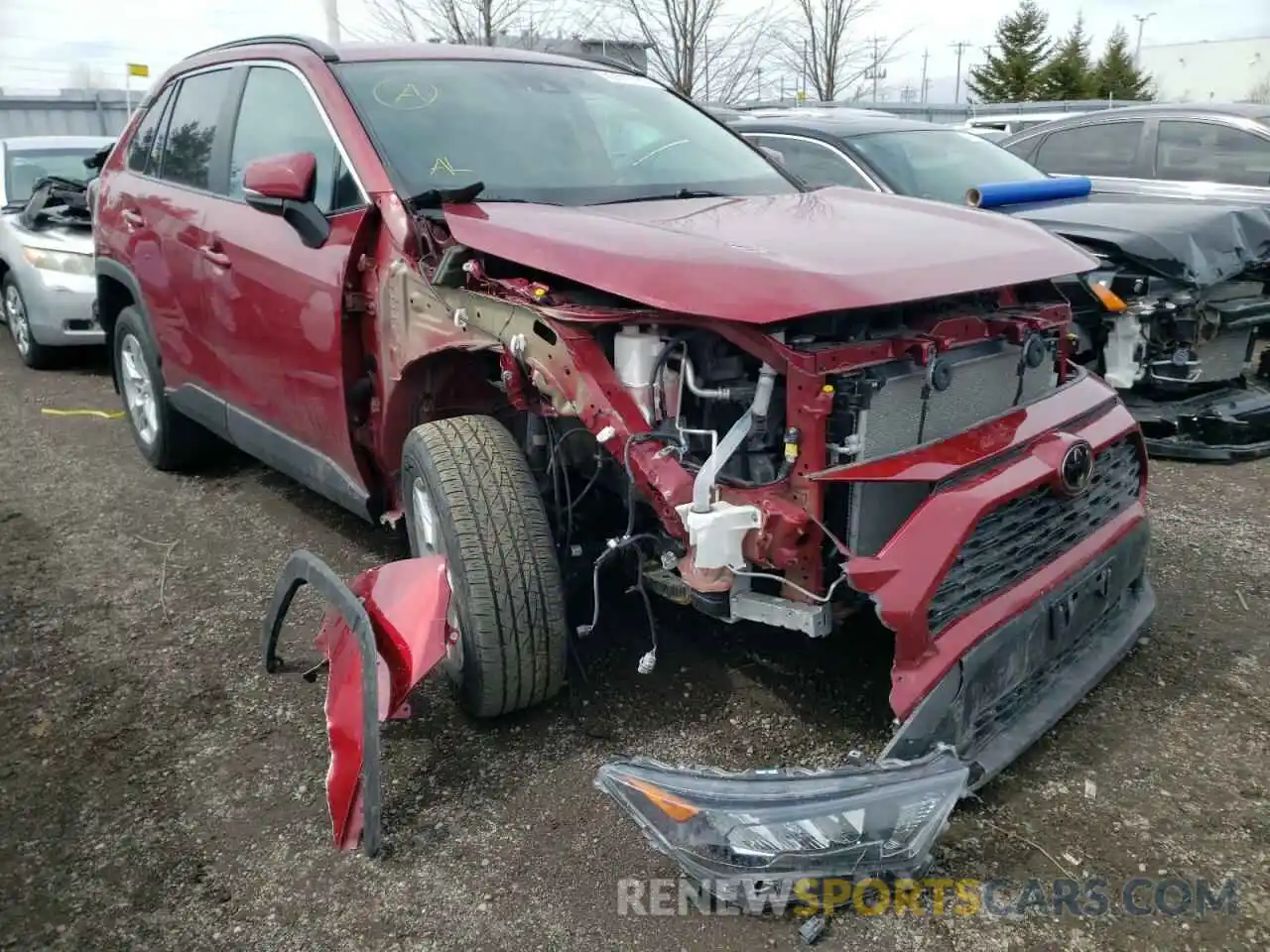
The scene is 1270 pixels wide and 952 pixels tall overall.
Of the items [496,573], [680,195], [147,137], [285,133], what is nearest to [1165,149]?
[680,195]

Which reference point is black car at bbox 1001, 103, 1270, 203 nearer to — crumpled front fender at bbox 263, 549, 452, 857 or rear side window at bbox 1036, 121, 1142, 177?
rear side window at bbox 1036, 121, 1142, 177

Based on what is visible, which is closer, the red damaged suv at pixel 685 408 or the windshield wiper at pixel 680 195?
the red damaged suv at pixel 685 408

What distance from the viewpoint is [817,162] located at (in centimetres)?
611

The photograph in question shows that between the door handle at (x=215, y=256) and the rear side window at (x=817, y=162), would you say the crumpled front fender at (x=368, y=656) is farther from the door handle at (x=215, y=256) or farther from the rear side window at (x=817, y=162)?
the rear side window at (x=817, y=162)

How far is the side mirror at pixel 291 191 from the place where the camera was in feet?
10.1

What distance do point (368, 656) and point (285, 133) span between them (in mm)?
2079

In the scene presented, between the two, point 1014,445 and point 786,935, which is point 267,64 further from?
point 786,935

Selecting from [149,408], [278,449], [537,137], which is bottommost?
[149,408]

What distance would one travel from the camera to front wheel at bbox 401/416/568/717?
2699mm

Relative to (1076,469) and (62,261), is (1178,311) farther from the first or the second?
(62,261)

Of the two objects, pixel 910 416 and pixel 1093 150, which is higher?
pixel 1093 150

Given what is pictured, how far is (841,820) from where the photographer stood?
2.21 m

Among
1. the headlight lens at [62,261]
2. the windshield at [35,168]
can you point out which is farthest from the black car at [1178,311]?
the windshield at [35,168]

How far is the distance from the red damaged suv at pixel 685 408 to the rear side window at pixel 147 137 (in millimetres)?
1135
